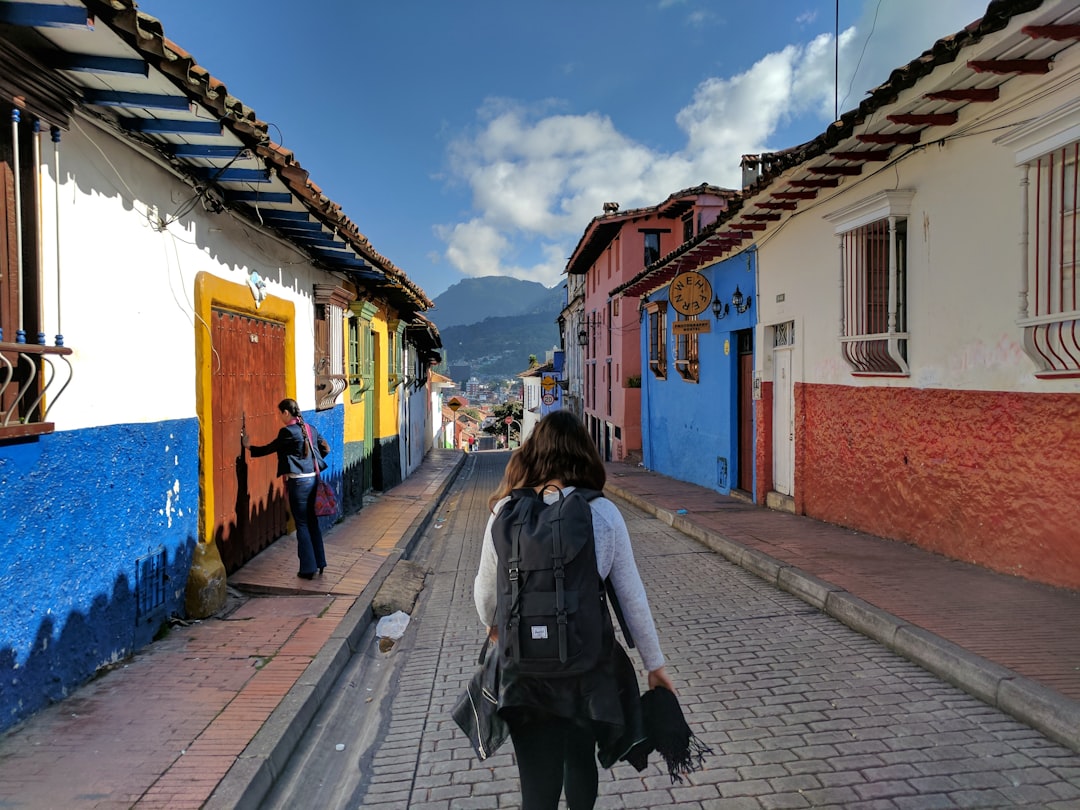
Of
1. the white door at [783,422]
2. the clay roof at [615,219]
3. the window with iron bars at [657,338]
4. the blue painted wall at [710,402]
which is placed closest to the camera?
the white door at [783,422]

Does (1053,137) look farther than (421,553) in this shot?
No

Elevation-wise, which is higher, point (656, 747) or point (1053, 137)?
point (1053, 137)

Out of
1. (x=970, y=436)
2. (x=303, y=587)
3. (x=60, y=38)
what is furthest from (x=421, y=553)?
(x=60, y=38)

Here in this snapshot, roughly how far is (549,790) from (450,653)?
2.94 m

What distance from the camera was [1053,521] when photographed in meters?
5.42

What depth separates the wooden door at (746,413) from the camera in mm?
11875

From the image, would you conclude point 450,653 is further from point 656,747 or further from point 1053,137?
point 1053,137

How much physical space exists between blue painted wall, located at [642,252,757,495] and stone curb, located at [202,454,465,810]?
7.99 metres

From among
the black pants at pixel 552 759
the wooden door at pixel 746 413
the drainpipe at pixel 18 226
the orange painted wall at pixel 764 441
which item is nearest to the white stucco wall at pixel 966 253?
the orange painted wall at pixel 764 441

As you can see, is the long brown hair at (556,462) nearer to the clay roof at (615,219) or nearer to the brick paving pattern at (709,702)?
the brick paving pattern at (709,702)

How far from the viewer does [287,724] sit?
3666 millimetres

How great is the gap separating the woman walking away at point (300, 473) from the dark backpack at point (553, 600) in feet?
15.8

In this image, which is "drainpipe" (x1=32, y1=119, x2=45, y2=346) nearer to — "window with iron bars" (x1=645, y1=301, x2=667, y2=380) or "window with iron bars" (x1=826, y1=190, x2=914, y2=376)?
"window with iron bars" (x1=826, y1=190, x2=914, y2=376)

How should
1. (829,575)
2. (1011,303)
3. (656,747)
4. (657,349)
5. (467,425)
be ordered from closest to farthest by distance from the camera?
1. (656,747)
2. (1011,303)
3. (829,575)
4. (657,349)
5. (467,425)
